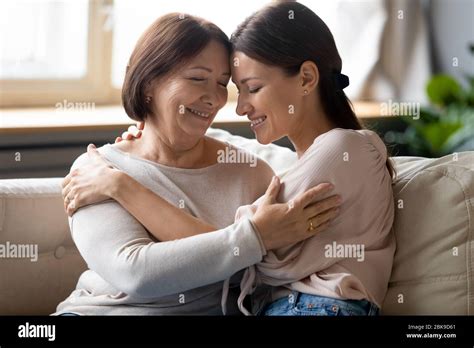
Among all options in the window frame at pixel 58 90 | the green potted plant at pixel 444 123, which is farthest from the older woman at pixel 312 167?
the green potted plant at pixel 444 123

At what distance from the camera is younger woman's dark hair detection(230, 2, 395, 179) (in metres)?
1.47

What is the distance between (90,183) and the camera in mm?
1532

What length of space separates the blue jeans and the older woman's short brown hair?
0.43 meters

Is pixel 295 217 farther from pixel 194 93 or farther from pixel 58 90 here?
pixel 58 90

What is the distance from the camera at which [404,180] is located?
1604mm

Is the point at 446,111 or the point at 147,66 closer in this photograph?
the point at 147,66

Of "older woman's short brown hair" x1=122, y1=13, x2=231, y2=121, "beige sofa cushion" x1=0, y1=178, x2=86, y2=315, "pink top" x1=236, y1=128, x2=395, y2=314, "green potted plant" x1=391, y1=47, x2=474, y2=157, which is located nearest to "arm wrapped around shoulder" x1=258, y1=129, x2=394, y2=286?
"pink top" x1=236, y1=128, x2=395, y2=314

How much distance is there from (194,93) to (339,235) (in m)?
0.36

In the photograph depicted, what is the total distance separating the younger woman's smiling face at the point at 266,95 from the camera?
1.48m

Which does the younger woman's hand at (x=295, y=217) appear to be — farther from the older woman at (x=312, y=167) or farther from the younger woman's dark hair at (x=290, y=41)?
the younger woman's dark hair at (x=290, y=41)

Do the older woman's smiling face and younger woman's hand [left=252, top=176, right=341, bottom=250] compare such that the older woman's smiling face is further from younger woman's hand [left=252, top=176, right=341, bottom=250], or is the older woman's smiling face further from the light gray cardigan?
younger woman's hand [left=252, top=176, right=341, bottom=250]

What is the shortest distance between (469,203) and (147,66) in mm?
626
